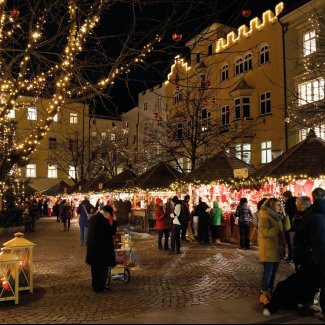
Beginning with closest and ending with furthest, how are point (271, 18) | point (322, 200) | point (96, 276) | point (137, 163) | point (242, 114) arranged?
point (322, 200) → point (96, 276) → point (271, 18) → point (242, 114) → point (137, 163)

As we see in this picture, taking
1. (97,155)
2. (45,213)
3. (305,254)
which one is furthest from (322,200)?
(97,155)

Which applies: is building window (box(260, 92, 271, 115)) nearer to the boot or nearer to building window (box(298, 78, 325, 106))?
building window (box(298, 78, 325, 106))

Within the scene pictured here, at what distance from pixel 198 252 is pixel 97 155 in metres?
38.7

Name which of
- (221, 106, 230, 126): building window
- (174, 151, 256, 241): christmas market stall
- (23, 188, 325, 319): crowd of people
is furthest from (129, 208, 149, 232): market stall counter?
(23, 188, 325, 319): crowd of people

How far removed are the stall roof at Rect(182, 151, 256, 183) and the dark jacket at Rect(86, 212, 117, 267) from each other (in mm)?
10223

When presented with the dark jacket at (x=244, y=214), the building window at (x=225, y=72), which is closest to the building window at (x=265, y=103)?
the building window at (x=225, y=72)

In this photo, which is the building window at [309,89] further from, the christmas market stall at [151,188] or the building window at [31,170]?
the building window at [31,170]

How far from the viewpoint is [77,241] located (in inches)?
749

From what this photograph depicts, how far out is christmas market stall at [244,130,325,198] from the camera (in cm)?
1488

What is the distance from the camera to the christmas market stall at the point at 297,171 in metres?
14.9

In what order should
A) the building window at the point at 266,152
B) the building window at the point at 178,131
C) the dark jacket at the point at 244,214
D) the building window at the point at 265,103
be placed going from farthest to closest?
the building window at the point at 178,131
the building window at the point at 265,103
the building window at the point at 266,152
the dark jacket at the point at 244,214

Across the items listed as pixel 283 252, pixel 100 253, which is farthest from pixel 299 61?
pixel 100 253

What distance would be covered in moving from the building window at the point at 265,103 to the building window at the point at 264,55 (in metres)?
2.22

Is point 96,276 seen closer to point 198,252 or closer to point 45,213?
point 198,252
